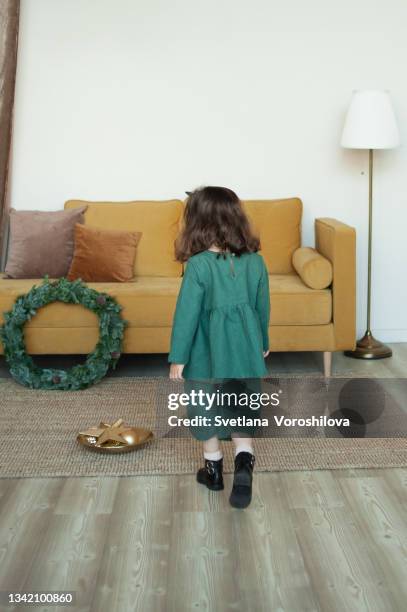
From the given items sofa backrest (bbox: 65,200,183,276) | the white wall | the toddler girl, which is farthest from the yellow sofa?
the toddler girl

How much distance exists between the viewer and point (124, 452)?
10.8 feet

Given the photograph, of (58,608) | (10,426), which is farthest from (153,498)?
(10,426)

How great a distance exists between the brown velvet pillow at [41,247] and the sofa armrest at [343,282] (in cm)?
146

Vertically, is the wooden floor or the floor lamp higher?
the floor lamp

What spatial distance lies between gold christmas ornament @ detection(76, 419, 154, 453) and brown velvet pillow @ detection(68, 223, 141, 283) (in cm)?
137

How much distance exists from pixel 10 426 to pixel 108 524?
114 cm

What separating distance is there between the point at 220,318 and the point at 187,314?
0.37 feet

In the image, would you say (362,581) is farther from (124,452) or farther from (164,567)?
(124,452)

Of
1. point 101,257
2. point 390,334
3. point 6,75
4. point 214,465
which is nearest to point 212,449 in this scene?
point 214,465

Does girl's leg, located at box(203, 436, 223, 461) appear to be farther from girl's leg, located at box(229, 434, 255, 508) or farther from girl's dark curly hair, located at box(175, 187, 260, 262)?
girl's dark curly hair, located at box(175, 187, 260, 262)

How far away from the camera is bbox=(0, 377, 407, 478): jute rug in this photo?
3141 mm

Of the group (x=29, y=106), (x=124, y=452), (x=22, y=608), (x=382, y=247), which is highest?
(x=29, y=106)

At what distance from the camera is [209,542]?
2502 mm

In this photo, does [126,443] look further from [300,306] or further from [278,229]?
[278,229]
